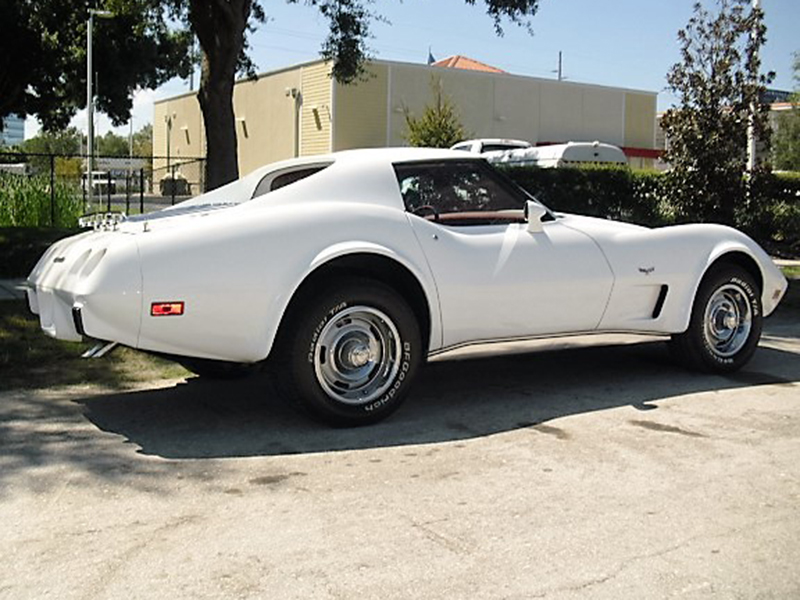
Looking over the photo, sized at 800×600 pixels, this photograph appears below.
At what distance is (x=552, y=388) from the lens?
5.98 m


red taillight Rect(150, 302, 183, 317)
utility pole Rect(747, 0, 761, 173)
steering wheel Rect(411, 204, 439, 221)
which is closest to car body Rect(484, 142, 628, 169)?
utility pole Rect(747, 0, 761, 173)

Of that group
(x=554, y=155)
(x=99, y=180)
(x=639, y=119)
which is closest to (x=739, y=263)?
(x=554, y=155)

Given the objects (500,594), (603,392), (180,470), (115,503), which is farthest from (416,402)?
(500,594)

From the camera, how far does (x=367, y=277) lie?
16.7ft

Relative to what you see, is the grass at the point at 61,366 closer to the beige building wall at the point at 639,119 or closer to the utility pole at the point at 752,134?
the utility pole at the point at 752,134

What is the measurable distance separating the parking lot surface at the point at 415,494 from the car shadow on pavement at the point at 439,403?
21 mm

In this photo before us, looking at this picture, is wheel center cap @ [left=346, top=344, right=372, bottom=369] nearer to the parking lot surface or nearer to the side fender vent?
the parking lot surface

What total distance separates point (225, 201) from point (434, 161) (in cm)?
139

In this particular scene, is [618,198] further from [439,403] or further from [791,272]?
[439,403]

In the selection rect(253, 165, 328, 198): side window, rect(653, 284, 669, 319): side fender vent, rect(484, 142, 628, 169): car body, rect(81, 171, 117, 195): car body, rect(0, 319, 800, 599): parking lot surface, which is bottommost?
rect(0, 319, 800, 599): parking lot surface

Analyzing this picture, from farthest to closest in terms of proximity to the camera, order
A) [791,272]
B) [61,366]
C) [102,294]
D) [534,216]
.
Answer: [791,272] < [61,366] < [534,216] < [102,294]

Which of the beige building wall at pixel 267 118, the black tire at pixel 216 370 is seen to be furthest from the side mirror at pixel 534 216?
the beige building wall at pixel 267 118

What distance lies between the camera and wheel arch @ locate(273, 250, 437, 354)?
15.9 ft

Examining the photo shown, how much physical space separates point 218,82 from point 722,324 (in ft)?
27.8
